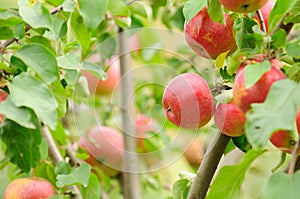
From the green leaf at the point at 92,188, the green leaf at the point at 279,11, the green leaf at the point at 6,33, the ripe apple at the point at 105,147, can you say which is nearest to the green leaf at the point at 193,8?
the green leaf at the point at 279,11

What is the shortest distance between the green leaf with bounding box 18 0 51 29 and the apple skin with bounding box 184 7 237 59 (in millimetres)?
223

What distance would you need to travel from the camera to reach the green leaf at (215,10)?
39.9 inches

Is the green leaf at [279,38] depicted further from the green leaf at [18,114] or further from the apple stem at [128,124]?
A: the apple stem at [128,124]

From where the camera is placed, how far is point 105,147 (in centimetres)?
162

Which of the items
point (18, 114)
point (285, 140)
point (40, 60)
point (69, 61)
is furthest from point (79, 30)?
point (285, 140)

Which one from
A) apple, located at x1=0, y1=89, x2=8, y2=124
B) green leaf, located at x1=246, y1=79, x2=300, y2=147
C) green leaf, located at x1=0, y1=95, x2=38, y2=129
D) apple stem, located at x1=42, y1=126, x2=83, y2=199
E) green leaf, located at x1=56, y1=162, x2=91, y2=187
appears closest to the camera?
green leaf, located at x1=246, y1=79, x2=300, y2=147

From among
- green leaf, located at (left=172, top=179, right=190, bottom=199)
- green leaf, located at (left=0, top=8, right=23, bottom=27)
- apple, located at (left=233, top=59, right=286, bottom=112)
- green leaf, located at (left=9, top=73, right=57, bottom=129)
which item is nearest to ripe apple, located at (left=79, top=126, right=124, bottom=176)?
green leaf, located at (left=172, top=179, right=190, bottom=199)

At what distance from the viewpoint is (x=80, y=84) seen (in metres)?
1.37

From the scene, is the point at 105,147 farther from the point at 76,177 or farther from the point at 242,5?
the point at 242,5

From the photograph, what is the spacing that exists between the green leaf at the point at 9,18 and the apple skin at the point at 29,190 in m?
0.34

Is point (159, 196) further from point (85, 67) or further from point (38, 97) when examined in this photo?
point (38, 97)

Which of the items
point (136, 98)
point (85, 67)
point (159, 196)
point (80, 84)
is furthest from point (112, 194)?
point (85, 67)

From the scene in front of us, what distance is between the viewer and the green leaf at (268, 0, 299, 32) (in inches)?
36.9

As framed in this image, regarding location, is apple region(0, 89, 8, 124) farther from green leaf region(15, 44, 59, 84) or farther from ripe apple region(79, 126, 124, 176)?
ripe apple region(79, 126, 124, 176)
